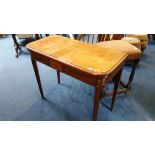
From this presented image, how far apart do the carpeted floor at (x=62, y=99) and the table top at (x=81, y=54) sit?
2.29ft

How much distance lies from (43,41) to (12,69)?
1.21 m

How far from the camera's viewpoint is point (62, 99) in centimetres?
175

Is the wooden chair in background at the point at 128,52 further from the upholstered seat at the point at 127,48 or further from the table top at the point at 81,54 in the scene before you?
the table top at the point at 81,54

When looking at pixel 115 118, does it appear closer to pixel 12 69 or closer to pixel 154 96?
pixel 154 96

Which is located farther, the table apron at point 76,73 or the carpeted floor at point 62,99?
the carpeted floor at point 62,99

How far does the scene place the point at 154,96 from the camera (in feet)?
5.83

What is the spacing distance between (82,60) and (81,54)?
100 millimetres

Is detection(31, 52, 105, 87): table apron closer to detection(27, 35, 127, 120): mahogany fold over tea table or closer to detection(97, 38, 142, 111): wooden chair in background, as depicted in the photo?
detection(27, 35, 127, 120): mahogany fold over tea table

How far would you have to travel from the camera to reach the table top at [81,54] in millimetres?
977

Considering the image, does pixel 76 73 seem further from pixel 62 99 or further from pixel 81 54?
pixel 62 99

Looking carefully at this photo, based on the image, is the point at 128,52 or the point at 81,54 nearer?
the point at 81,54

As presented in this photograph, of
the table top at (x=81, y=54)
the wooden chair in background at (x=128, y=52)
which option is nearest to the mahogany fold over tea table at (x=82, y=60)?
the table top at (x=81, y=54)

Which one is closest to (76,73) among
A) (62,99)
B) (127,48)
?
(62,99)
